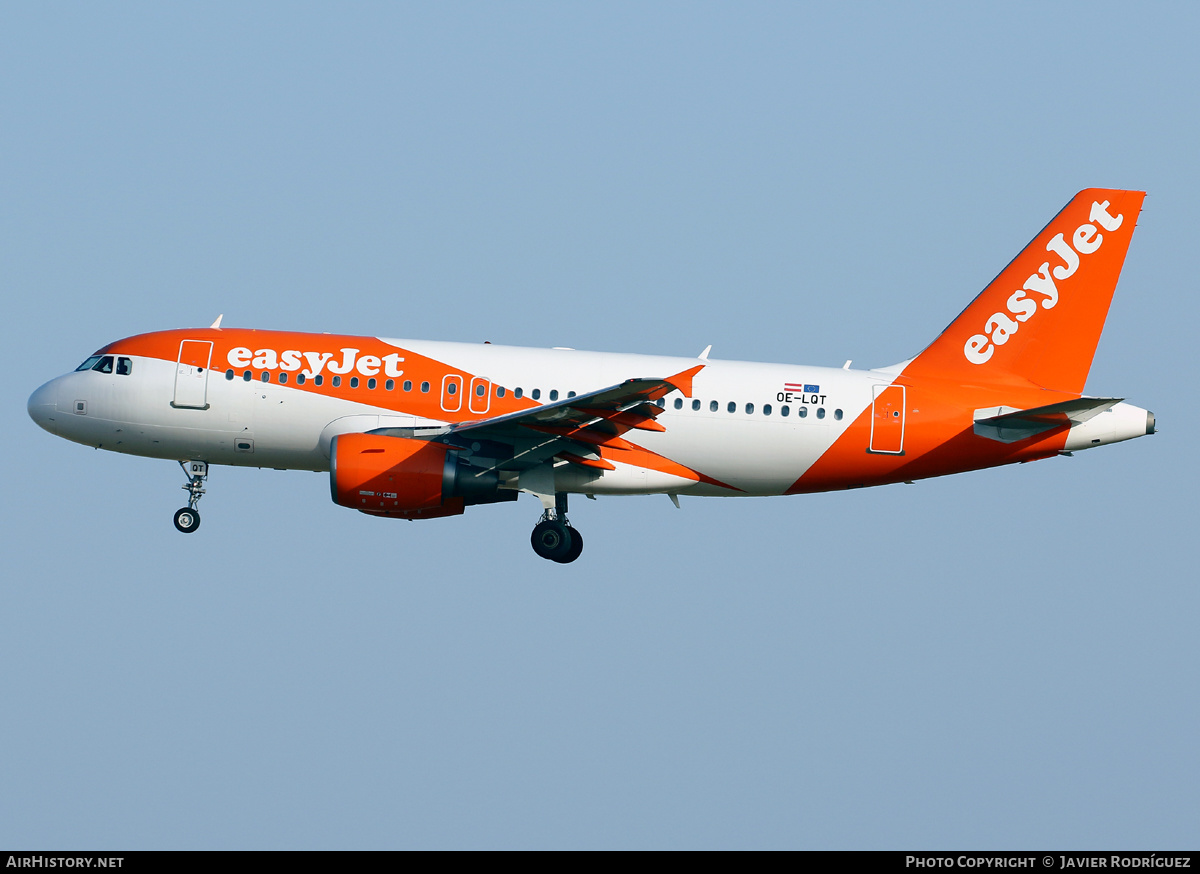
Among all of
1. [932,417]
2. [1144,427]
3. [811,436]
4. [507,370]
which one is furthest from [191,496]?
[1144,427]

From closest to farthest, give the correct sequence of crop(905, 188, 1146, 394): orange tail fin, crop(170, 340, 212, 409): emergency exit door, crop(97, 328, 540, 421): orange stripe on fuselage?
1. crop(97, 328, 540, 421): orange stripe on fuselage
2. crop(170, 340, 212, 409): emergency exit door
3. crop(905, 188, 1146, 394): orange tail fin

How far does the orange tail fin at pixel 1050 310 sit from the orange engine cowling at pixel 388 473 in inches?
464

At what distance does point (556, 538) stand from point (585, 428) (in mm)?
3381

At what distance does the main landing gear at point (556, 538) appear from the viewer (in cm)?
3478

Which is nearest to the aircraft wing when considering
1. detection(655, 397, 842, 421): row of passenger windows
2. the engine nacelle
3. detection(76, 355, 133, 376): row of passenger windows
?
detection(655, 397, 842, 421): row of passenger windows

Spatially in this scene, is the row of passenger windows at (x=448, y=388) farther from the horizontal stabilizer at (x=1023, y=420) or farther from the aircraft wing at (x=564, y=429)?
the horizontal stabilizer at (x=1023, y=420)

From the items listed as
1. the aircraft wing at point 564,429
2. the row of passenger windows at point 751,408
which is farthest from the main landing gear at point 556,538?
the row of passenger windows at point 751,408

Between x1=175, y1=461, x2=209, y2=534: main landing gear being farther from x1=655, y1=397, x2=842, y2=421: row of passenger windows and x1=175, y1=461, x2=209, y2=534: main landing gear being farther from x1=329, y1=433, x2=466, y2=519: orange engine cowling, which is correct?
x1=655, y1=397, x2=842, y2=421: row of passenger windows

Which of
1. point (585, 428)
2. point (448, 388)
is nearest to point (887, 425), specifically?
point (585, 428)

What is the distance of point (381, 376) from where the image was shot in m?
34.0

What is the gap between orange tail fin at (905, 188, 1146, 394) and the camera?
3516 cm

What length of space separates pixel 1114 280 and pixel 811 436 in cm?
871

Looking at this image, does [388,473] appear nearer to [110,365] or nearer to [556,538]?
[556,538]

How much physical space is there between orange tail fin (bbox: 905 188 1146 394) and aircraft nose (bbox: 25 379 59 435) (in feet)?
68.9
